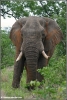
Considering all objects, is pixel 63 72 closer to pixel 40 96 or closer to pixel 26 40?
pixel 40 96

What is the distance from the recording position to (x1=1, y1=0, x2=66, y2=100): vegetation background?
14.9ft

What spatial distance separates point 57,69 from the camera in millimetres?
5055

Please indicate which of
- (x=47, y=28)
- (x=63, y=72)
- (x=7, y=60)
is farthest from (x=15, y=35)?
(x=7, y=60)

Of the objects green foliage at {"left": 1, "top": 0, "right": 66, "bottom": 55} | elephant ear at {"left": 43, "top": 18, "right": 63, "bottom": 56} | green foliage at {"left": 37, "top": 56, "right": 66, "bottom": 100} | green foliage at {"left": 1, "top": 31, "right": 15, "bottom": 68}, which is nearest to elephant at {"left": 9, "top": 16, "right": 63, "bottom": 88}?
elephant ear at {"left": 43, "top": 18, "right": 63, "bottom": 56}

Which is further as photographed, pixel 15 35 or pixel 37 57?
pixel 15 35

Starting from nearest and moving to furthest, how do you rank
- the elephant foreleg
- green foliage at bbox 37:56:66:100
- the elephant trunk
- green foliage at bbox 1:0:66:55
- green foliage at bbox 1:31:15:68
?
green foliage at bbox 37:56:66:100 → the elephant trunk → the elephant foreleg → green foliage at bbox 1:31:15:68 → green foliage at bbox 1:0:66:55

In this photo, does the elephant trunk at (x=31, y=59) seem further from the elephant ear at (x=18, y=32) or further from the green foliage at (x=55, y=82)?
the green foliage at (x=55, y=82)

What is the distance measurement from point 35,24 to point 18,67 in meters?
0.95

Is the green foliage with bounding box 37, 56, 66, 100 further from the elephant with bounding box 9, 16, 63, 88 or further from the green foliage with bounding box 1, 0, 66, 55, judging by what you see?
the green foliage with bounding box 1, 0, 66, 55

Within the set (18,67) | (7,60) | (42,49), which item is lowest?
(7,60)

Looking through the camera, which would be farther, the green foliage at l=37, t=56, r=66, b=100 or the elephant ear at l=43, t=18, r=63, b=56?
the elephant ear at l=43, t=18, r=63, b=56

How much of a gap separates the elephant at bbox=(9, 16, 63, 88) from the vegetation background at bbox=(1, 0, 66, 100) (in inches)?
11.8

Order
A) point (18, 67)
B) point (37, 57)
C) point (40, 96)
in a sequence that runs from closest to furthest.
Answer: point (40, 96) → point (37, 57) → point (18, 67)

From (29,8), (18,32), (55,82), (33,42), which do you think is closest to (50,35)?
(18,32)
